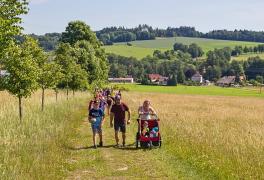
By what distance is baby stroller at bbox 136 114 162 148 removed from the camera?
15828 mm

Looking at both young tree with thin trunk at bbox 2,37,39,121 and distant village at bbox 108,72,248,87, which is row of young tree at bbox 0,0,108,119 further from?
distant village at bbox 108,72,248,87

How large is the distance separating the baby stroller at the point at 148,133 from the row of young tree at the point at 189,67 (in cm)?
13673

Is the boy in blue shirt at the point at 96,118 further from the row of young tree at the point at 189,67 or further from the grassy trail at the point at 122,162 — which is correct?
the row of young tree at the point at 189,67

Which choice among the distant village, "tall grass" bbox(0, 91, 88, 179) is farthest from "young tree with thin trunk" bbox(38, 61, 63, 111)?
the distant village

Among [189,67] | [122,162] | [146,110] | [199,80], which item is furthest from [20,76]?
[189,67]

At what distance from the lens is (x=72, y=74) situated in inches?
1511

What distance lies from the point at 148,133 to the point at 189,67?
156m

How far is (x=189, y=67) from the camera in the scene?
17012 cm

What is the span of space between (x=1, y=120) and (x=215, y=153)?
30.4 ft

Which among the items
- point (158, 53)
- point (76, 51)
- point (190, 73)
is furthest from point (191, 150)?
point (158, 53)

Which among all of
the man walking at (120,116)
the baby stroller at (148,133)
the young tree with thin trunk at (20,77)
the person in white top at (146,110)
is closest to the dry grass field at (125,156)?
the baby stroller at (148,133)

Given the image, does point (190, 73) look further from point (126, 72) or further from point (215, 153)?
point (215, 153)

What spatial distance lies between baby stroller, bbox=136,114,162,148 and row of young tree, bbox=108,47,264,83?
449ft

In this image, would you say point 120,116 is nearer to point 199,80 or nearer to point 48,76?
point 48,76
